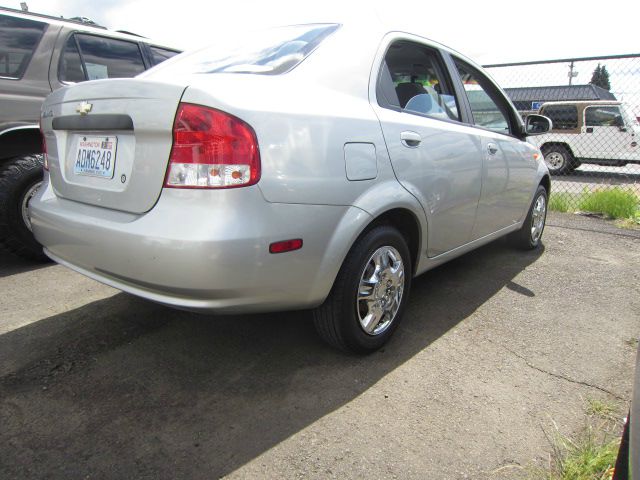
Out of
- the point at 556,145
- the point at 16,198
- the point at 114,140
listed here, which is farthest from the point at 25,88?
the point at 556,145

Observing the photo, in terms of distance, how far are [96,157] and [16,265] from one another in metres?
2.28

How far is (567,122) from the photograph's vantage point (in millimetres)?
12086

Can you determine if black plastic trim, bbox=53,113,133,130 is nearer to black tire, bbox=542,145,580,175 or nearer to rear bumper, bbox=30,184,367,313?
rear bumper, bbox=30,184,367,313

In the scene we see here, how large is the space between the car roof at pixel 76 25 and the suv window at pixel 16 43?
4cm

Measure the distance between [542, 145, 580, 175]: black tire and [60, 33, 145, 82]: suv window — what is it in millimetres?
10561

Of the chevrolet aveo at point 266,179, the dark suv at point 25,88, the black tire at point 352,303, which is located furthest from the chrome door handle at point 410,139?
the dark suv at point 25,88

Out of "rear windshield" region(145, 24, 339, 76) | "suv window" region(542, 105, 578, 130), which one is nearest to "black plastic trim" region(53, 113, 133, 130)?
"rear windshield" region(145, 24, 339, 76)

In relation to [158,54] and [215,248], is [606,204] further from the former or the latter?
[215,248]

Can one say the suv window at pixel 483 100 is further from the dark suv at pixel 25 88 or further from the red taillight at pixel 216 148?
the dark suv at pixel 25 88

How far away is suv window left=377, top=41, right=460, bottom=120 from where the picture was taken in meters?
2.52

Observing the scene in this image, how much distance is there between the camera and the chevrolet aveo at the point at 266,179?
1760mm

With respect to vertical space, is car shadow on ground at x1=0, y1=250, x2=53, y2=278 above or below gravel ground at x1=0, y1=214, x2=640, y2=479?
above

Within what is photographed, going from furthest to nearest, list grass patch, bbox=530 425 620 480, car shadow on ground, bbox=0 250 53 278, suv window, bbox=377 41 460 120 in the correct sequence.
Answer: car shadow on ground, bbox=0 250 53 278
suv window, bbox=377 41 460 120
grass patch, bbox=530 425 620 480

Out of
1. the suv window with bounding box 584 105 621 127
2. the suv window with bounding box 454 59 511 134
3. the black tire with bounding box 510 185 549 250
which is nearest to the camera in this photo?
the suv window with bounding box 454 59 511 134
